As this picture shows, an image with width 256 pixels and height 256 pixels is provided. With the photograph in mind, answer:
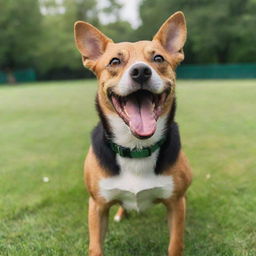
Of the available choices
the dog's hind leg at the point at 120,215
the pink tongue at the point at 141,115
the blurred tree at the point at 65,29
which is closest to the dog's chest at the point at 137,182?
the pink tongue at the point at 141,115

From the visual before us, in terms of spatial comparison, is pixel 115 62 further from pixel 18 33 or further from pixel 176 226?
pixel 18 33

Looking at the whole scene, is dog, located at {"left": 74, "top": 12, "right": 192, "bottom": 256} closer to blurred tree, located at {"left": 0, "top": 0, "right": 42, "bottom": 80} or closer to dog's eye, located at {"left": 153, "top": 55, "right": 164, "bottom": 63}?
dog's eye, located at {"left": 153, "top": 55, "right": 164, "bottom": 63}

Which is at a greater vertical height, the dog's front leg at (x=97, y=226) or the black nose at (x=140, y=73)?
the black nose at (x=140, y=73)

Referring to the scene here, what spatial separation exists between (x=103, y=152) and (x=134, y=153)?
29cm

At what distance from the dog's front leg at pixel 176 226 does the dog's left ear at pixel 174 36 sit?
4.41ft

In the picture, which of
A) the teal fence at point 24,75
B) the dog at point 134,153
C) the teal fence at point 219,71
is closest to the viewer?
the dog at point 134,153

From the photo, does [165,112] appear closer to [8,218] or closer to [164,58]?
[164,58]

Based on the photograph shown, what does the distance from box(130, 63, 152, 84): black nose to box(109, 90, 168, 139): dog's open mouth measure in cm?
19

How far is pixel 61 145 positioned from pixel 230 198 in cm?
403

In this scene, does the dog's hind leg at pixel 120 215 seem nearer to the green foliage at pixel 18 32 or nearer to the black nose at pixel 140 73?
the black nose at pixel 140 73

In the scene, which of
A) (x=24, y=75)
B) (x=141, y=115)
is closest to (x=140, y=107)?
(x=141, y=115)

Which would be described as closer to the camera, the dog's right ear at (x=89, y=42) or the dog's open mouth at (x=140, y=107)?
the dog's open mouth at (x=140, y=107)

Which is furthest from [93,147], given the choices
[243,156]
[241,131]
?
[241,131]

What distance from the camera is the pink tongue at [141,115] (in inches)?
124
